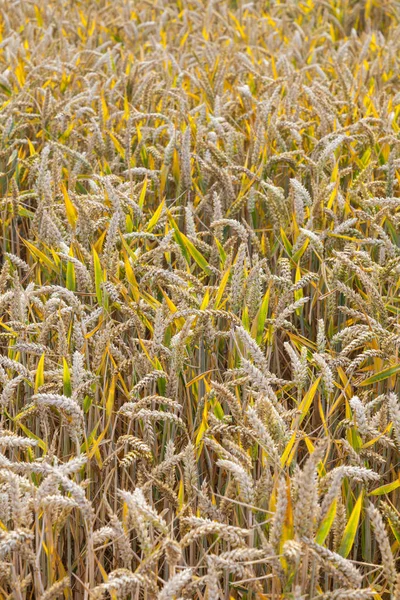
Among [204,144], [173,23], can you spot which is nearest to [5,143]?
[204,144]

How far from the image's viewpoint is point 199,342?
1.54 metres

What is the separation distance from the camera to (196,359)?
164 cm

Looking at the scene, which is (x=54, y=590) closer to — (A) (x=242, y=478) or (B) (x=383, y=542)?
(A) (x=242, y=478)

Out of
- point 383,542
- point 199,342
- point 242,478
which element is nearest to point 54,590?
point 242,478

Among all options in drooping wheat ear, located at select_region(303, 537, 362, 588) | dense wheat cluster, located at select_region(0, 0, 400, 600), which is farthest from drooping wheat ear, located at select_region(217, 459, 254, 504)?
drooping wheat ear, located at select_region(303, 537, 362, 588)

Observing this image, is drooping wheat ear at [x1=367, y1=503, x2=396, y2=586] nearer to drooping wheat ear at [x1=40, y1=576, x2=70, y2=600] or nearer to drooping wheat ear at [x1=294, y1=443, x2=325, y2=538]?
drooping wheat ear at [x1=294, y1=443, x2=325, y2=538]

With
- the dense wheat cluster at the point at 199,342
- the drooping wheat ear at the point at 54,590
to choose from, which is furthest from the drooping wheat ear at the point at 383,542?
the drooping wheat ear at the point at 54,590

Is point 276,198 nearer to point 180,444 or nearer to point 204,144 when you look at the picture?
point 204,144

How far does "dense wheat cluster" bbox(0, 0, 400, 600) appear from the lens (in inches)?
42.9

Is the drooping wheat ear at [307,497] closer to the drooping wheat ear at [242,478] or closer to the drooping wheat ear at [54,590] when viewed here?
the drooping wheat ear at [242,478]

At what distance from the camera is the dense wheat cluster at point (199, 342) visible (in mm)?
1089

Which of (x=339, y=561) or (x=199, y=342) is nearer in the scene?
(x=339, y=561)

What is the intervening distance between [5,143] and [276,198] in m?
Answer: 0.86

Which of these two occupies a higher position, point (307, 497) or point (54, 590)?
point (307, 497)
